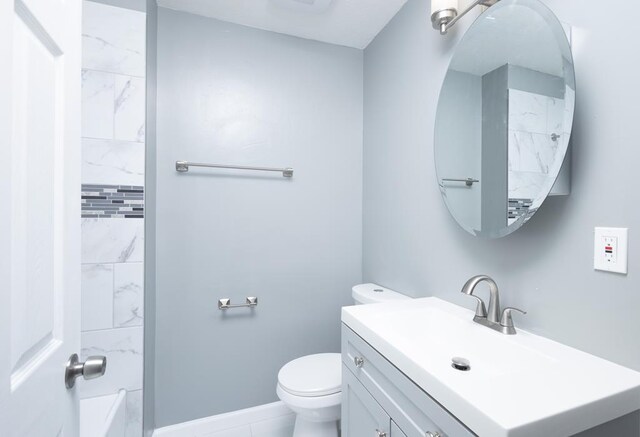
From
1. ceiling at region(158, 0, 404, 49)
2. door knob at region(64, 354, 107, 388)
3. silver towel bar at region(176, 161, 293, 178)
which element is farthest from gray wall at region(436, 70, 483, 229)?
door knob at region(64, 354, 107, 388)

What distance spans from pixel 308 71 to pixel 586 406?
191 centimetres

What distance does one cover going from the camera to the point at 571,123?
30.4 inches

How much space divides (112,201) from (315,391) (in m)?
1.28

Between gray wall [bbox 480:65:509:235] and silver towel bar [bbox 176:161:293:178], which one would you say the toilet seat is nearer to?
gray wall [bbox 480:65:509:235]

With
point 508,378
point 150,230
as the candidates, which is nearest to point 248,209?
point 150,230

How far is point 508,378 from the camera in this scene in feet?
2.12

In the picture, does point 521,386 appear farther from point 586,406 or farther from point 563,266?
point 563,266

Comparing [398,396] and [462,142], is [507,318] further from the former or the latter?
[462,142]

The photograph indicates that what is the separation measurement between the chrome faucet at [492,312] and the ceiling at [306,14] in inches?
57.6

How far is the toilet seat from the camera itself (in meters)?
1.30

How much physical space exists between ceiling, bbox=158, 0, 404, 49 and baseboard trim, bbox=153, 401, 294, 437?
2.26 m

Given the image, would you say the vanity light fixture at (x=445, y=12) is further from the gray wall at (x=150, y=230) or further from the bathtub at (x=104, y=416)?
the bathtub at (x=104, y=416)

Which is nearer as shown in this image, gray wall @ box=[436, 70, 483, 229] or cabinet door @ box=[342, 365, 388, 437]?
cabinet door @ box=[342, 365, 388, 437]

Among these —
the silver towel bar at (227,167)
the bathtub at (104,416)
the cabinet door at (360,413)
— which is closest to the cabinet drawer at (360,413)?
the cabinet door at (360,413)
